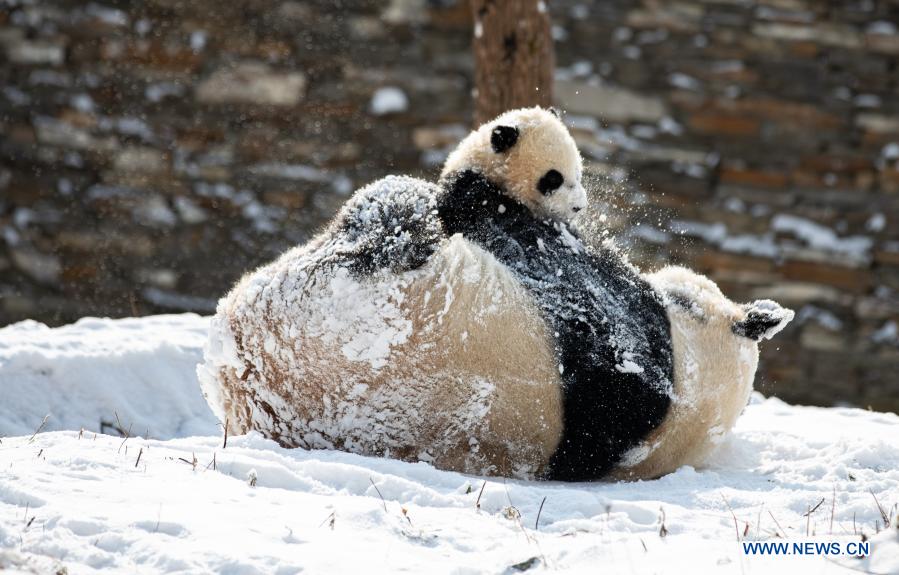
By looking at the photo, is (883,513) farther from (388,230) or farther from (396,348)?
(388,230)

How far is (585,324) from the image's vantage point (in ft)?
8.45

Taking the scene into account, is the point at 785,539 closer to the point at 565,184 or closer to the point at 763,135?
the point at 565,184

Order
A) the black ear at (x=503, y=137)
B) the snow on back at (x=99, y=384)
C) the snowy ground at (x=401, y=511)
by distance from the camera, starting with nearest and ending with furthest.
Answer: the snowy ground at (x=401, y=511) → the black ear at (x=503, y=137) → the snow on back at (x=99, y=384)

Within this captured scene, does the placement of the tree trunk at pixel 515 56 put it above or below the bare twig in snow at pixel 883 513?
above

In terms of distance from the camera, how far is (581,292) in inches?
104

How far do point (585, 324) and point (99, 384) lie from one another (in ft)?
6.64

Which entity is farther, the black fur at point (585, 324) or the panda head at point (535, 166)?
the panda head at point (535, 166)

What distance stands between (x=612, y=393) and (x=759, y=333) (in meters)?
0.60

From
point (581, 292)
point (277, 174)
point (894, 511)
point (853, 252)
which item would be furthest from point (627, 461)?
point (853, 252)

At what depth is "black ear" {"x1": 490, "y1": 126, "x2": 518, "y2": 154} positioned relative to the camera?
282 centimetres

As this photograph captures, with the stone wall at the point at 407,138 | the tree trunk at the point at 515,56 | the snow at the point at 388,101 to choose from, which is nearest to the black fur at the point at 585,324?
the tree trunk at the point at 515,56

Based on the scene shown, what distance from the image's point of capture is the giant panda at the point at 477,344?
7.89ft

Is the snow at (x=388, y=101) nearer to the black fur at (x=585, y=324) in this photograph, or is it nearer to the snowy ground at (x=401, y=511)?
the black fur at (x=585, y=324)

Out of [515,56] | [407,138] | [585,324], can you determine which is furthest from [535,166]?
[407,138]
